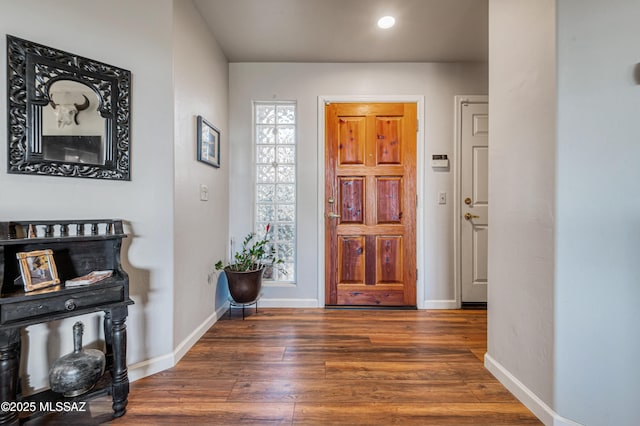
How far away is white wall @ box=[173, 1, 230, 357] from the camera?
1.76 metres

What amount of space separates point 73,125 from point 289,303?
81.4 inches

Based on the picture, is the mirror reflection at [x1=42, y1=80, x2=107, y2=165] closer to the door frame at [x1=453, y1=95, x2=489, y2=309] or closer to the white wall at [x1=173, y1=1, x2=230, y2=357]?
the white wall at [x1=173, y1=1, x2=230, y2=357]

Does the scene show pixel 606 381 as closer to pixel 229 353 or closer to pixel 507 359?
pixel 507 359

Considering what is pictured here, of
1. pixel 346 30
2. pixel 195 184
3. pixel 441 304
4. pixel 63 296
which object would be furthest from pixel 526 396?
pixel 346 30

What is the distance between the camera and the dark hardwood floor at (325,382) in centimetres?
128

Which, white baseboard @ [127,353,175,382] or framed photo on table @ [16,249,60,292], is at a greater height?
framed photo on table @ [16,249,60,292]

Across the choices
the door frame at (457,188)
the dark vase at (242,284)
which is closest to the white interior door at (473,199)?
the door frame at (457,188)

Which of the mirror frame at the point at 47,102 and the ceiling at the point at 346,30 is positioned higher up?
the ceiling at the point at 346,30

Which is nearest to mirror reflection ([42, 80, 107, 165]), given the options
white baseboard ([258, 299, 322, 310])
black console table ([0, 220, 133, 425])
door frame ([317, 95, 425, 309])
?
black console table ([0, 220, 133, 425])

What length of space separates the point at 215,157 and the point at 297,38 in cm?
120

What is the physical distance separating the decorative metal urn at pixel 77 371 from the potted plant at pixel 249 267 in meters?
1.11

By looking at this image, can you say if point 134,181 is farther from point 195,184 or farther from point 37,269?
point 37,269

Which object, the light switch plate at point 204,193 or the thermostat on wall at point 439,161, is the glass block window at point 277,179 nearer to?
the light switch plate at point 204,193

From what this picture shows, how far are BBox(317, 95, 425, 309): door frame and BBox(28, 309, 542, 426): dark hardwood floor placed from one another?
46 cm
